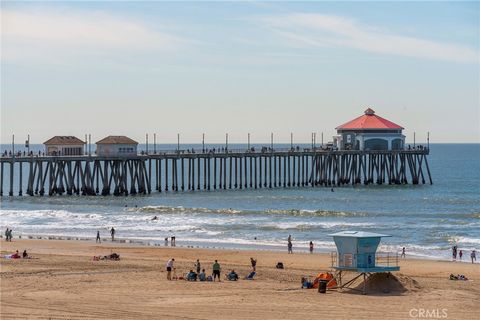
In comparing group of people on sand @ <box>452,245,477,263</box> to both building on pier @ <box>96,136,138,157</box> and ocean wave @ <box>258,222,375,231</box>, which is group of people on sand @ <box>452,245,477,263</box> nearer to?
ocean wave @ <box>258,222,375,231</box>

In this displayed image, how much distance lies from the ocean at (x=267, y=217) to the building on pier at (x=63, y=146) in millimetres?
3389

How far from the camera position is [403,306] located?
82.1 ft

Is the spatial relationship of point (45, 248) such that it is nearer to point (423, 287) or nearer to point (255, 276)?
point (255, 276)

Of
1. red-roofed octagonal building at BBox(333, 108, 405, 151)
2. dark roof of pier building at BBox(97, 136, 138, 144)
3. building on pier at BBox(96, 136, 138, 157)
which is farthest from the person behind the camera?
red-roofed octagonal building at BBox(333, 108, 405, 151)

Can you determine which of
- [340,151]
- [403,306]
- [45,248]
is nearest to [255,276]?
[403,306]

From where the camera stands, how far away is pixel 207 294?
26734 millimetres

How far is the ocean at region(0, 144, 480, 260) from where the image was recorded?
1815 inches

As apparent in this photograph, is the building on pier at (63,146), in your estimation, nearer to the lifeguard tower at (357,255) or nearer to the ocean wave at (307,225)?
the ocean wave at (307,225)

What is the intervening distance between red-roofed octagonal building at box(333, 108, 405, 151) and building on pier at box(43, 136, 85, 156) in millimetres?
23806

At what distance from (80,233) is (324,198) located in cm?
2709

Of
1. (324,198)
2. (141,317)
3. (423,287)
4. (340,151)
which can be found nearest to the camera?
(141,317)
